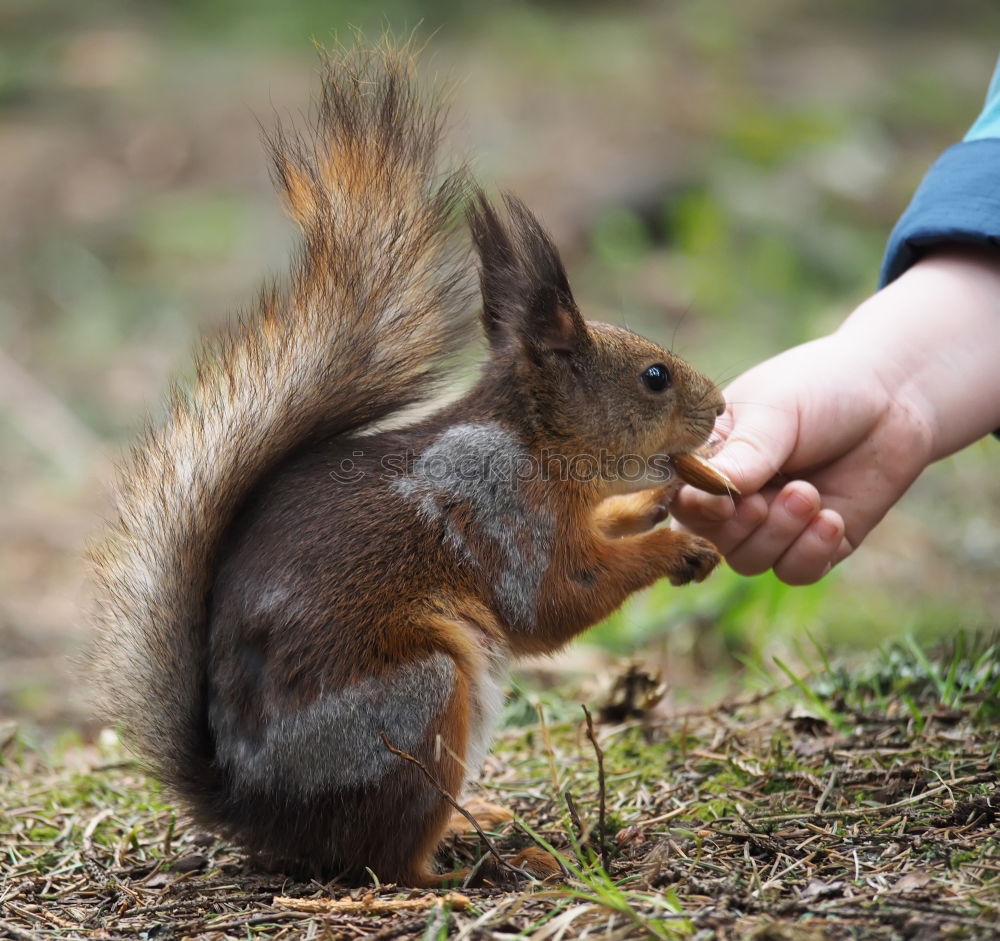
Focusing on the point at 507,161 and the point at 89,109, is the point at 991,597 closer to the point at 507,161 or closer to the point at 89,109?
the point at 507,161

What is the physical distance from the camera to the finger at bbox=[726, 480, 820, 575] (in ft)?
8.24

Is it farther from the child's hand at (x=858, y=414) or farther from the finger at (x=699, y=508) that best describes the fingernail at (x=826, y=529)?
the finger at (x=699, y=508)

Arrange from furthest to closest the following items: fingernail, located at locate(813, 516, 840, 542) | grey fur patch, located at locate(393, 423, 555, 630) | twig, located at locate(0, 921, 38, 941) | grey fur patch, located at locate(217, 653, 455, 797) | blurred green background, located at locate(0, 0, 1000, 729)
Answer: blurred green background, located at locate(0, 0, 1000, 729)
fingernail, located at locate(813, 516, 840, 542)
grey fur patch, located at locate(393, 423, 555, 630)
grey fur patch, located at locate(217, 653, 455, 797)
twig, located at locate(0, 921, 38, 941)

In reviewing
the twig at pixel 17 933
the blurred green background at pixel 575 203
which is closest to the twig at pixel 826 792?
the blurred green background at pixel 575 203

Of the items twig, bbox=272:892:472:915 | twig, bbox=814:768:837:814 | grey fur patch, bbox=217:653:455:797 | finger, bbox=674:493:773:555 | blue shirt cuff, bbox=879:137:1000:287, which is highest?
blue shirt cuff, bbox=879:137:1000:287

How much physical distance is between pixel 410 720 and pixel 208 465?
629 mm

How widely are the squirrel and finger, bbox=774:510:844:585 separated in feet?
0.58

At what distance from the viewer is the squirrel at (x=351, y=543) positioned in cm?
217

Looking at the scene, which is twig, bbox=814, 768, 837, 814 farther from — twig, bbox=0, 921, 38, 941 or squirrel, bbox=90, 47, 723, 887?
twig, bbox=0, 921, 38, 941

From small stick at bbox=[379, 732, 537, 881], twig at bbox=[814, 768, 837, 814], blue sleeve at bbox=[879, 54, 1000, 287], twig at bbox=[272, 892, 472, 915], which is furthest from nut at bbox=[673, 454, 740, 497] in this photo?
twig at bbox=[272, 892, 472, 915]

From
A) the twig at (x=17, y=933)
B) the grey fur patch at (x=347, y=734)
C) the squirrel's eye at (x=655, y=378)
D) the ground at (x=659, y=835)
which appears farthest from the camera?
the squirrel's eye at (x=655, y=378)

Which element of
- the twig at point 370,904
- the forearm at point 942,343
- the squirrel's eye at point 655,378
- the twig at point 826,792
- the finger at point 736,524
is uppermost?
the forearm at point 942,343

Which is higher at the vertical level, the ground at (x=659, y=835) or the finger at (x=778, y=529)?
the finger at (x=778, y=529)

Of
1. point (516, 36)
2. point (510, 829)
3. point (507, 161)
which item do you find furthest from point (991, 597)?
point (516, 36)
